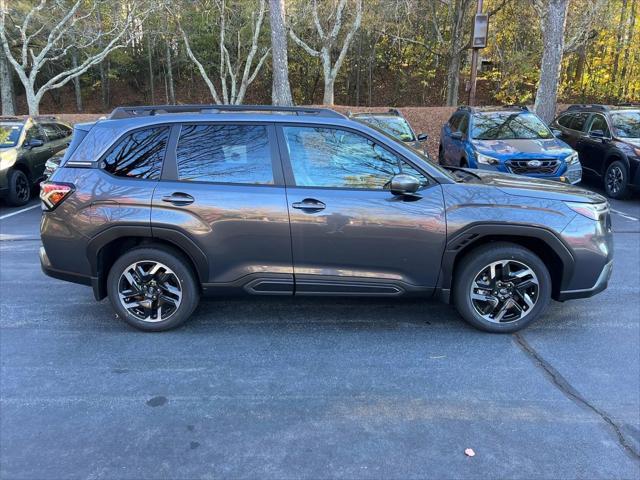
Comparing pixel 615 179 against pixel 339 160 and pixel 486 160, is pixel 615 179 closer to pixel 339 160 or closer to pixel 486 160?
pixel 486 160

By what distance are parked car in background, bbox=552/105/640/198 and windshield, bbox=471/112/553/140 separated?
649 mm

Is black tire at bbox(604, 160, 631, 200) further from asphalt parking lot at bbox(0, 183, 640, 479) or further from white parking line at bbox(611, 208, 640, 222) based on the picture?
asphalt parking lot at bbox(0, 183, 640, 479)

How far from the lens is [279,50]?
14.7m

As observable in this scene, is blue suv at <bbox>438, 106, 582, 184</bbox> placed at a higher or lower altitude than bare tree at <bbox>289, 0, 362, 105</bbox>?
lower

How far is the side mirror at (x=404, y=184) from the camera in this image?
3817mm

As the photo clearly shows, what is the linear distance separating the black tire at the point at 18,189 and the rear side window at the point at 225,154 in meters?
6.90

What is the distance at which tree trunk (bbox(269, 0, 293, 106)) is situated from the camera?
555 inches

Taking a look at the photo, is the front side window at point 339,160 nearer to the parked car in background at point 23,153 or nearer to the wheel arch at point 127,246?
the wheel arch at point 127,246

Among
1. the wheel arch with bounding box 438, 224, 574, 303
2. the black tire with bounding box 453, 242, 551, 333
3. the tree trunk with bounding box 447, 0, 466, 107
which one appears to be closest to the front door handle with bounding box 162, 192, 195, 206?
the wheel arch with bounding box 438, 224, 574, 303

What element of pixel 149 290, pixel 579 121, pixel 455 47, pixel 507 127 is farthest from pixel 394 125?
pixel 455 47

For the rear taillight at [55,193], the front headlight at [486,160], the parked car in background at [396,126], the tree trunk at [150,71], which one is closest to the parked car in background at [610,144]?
the front headlight at [486,160]

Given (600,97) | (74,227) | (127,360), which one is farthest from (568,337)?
(600,97)

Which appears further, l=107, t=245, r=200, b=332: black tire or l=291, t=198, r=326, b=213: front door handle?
l=107, t=245, r=200, b=332: black tire

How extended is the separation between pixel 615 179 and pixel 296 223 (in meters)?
8.50
